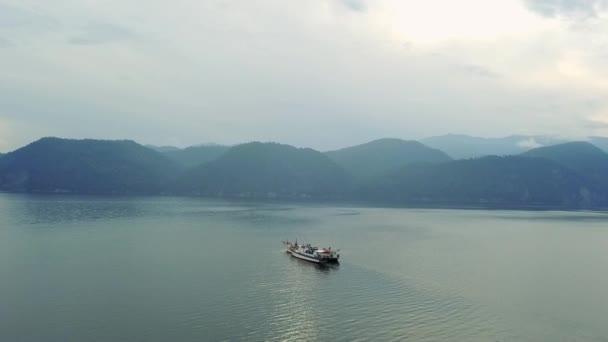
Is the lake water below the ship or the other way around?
below

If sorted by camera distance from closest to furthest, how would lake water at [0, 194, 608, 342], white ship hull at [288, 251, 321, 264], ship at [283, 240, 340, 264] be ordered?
lake water at [0, 194, 608, 342] → ship at [283, 240, 340, 264] → white ship hull at [288, 251, 321, 264]

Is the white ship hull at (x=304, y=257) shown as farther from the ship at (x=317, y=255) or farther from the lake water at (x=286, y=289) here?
the lake water at (x=286, y=289)

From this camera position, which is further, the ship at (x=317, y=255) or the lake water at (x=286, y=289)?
the ship at (x=317, y=255)

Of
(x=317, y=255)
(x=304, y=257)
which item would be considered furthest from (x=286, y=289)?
(x=304, y=257)

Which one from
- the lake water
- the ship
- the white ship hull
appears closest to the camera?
the lake water

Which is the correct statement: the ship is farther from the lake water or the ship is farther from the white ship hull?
the lake water

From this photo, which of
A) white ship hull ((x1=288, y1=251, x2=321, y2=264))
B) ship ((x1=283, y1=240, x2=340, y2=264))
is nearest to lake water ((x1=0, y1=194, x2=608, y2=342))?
white ship hull ((x1=288, y1=251, x2=321, y2=264))

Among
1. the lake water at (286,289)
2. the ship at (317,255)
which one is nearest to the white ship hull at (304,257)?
the ship at (317,255)

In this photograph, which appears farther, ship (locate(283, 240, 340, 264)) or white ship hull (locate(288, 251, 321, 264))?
white ship hull (locate(288, 251, 321, 264))
